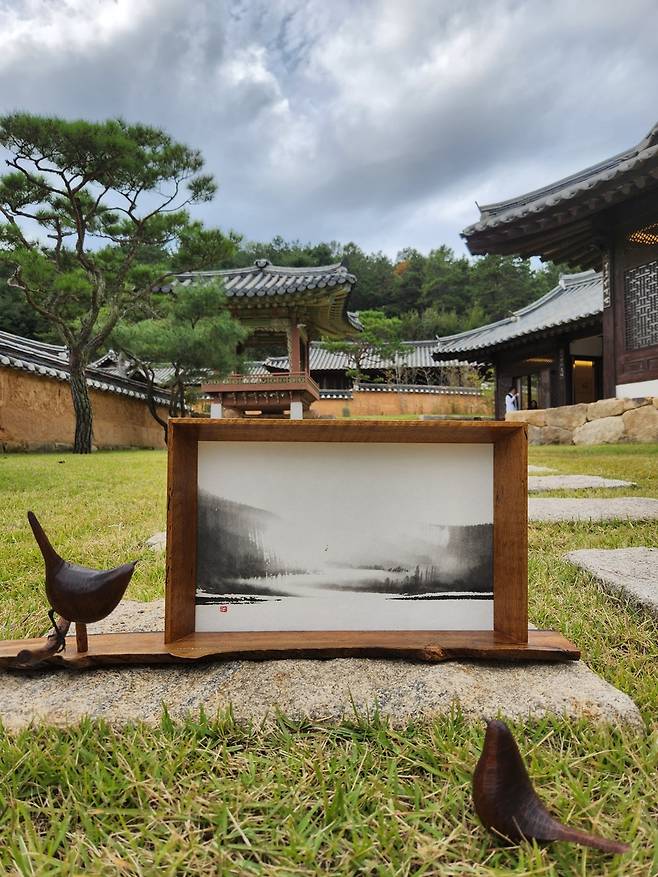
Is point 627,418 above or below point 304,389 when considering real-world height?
below

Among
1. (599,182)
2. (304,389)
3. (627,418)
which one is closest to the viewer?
(599,182)

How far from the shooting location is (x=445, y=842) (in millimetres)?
531

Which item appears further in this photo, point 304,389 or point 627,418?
point 304,389

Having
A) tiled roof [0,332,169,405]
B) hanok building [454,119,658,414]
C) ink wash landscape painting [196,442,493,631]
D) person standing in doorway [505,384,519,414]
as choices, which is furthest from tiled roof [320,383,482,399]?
ink wash landscape painting [196,442,493,631]

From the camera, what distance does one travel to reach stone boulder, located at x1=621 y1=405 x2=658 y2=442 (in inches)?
215

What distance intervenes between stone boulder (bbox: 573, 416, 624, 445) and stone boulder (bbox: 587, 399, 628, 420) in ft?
0.20

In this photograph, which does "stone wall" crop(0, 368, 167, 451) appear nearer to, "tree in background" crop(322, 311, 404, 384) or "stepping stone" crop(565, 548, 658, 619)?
"stepping stone" crop(565, 548, 658, 619)

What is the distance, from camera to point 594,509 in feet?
7.61

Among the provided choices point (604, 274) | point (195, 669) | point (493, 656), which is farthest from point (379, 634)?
point (604, 274)

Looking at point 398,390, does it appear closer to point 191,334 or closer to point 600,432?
point 191,334

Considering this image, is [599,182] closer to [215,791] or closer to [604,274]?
[604,274]

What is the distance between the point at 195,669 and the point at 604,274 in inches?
227

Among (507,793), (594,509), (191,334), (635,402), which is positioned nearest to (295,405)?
(191,334)

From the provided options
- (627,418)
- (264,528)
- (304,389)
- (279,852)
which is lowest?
A: (279,852)
